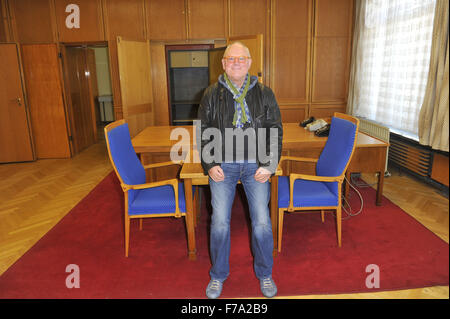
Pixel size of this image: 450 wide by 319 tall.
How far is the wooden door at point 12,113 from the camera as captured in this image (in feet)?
17.4

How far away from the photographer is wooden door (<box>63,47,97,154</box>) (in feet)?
19.4

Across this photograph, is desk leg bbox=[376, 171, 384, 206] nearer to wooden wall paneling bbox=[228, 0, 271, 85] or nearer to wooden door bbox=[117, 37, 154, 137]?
wooden wall paneling bbox=[228, 0, 271, 85]

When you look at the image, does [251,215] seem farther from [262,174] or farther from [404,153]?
[404,153]

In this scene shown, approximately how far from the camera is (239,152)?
7.02ft

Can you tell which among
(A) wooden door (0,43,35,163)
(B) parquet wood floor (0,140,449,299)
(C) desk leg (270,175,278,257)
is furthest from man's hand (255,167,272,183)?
(A) wooden door (0,43,35,163)

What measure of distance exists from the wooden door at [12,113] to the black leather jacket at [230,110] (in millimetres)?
4596

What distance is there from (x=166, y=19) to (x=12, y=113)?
9.47 ft

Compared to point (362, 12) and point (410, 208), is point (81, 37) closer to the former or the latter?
point (362, 12)

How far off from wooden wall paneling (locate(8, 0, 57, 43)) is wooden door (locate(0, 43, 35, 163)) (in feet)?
1.15

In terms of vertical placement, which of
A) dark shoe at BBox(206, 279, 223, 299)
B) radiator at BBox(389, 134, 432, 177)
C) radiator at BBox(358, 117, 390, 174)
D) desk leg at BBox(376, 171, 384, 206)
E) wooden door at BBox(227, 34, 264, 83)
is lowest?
dark shoe at BBox(206, 279, 223, 299)

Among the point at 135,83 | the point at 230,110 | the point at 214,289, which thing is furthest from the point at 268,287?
the point at 135,83

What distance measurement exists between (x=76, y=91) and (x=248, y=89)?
4991 millimetres

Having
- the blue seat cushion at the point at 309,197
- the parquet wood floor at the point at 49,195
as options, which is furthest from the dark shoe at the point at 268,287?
the blue seat cushion at the point at 309,197
